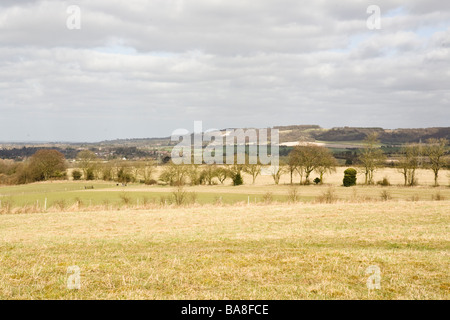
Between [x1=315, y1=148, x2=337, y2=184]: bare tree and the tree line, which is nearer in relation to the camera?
the tree line

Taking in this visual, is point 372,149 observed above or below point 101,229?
above

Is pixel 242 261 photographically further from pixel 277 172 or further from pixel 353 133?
pixel 353 133

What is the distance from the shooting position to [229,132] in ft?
367

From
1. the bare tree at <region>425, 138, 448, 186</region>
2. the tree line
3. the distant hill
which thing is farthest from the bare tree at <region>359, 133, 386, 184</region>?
the distant hill

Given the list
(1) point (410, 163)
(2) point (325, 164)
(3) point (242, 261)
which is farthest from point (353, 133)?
(3) point (242, 261)

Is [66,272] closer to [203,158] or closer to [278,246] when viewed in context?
[278,246]

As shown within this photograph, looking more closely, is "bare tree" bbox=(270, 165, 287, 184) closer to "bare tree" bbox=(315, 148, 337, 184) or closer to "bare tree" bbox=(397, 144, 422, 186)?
"bare tree" bbox=(315, 148, 337, 184)

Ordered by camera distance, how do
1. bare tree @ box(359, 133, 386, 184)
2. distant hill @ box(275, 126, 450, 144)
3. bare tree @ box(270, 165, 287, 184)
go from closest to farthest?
1. bare tree @ box(359, 133, 386, 184)
2. bare tree @ box(270, 165, 287, 184)
3. distant hill @ box(275, 126, 450, 144)

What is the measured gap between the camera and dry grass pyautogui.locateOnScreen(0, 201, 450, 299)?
313 inches

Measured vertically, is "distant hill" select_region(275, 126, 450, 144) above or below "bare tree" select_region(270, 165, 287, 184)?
above
